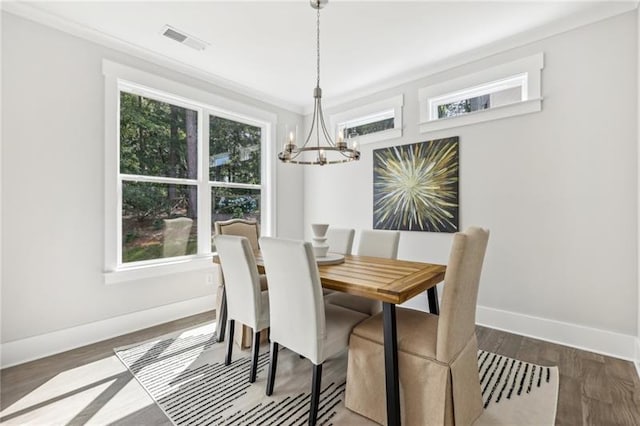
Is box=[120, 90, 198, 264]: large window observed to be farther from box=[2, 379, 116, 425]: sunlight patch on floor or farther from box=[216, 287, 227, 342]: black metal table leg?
box=[2, 379, 116, 425]: sunlight patch on floor

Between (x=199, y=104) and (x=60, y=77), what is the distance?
4.15 ft

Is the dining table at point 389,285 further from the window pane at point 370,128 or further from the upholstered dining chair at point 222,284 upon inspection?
the window pane at point 370,128

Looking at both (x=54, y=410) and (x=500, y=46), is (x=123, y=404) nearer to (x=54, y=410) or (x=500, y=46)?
(x=54, y=410)

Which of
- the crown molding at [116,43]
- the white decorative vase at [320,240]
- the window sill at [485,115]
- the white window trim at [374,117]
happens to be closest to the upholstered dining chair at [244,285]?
the white decorative vase at [320,240]

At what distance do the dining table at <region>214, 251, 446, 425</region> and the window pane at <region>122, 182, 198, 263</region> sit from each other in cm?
152

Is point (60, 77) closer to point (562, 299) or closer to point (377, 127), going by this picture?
point (377, 127)

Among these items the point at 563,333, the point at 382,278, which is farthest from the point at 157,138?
the point at 563,333

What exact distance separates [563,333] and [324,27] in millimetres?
3366

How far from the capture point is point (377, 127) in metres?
3.98

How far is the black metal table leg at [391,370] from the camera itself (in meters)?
1.49

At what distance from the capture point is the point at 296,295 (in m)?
1.71

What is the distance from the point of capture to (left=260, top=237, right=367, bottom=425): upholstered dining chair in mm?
1623

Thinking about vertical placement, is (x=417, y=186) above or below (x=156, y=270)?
above

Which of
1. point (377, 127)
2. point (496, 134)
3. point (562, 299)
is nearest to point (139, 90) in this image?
point (377, 127)
